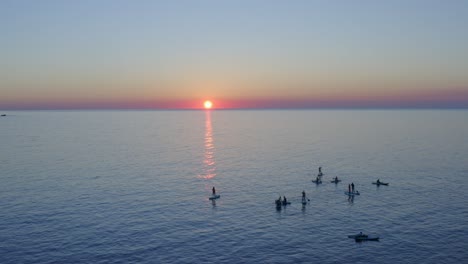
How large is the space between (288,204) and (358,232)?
16238mm

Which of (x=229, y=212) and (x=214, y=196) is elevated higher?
(x=214, y=196)

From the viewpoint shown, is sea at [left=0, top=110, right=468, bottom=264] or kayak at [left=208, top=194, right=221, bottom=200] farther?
kayak at [left=208, top=194, right=221, bottom=200]

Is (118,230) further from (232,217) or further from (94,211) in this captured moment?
(232,217)

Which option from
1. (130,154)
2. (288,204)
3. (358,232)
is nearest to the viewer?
(358,232)

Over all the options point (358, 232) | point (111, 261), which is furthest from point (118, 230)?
point (358, 232)

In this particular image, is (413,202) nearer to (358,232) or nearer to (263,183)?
(358,232)

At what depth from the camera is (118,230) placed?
54.7 meters

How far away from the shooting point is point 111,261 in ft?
147

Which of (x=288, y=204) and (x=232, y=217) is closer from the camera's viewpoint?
(x=232, y=217)

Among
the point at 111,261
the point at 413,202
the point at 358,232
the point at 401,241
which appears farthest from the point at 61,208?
the point at 413,202

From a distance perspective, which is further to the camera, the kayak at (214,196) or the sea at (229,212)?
the kayak at (214,196)

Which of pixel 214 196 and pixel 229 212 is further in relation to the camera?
pixel 214 196

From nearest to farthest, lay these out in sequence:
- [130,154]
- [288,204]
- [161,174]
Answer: [288,204] < [161,174] < [130,154]

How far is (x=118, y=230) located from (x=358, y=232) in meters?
35.8
